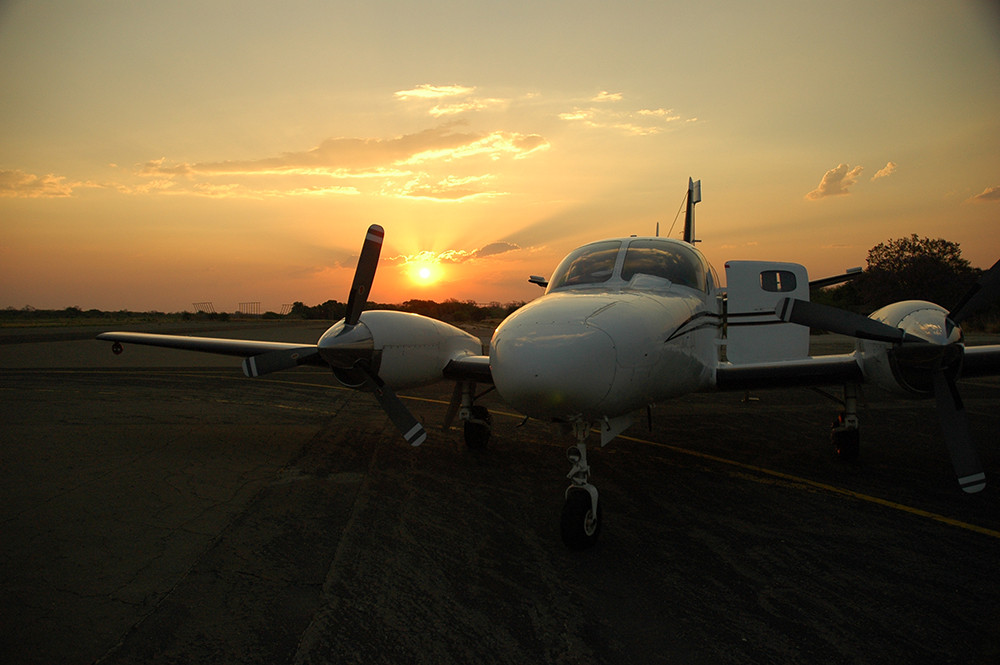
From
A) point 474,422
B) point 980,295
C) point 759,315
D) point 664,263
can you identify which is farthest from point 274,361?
point 980,295

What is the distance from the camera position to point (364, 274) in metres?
7.12

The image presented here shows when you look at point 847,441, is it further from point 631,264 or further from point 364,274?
point 364,274

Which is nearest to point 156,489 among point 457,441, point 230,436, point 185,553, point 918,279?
point 185,553

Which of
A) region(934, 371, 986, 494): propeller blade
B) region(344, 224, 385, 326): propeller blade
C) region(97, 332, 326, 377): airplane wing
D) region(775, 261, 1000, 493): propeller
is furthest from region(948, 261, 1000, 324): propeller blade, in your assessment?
region(97, 332, 326, 377): airplane wing

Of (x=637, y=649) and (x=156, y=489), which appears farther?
(x=156, y=489)

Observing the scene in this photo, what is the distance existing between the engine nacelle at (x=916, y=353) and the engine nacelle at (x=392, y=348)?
5.20 metres

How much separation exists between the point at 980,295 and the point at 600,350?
4.58 meters

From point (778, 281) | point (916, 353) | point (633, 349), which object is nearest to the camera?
point (633, 349)

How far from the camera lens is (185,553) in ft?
14.4

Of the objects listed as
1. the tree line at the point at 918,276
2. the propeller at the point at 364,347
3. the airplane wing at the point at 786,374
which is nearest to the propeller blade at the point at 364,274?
the propeller at the point at 364,347

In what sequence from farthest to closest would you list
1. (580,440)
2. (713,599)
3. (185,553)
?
(580,440) < (185,553) < (713,599)

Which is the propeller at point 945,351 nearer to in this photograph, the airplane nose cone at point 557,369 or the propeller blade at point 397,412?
the airplane nose cone at point 557,369

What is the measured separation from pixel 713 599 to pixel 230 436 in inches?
309

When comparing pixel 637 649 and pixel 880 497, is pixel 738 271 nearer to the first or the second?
pixel 880 497
